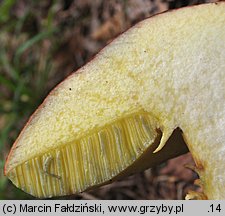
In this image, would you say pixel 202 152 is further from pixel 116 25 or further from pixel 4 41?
pixel 4 41

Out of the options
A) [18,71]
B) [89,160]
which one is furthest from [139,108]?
[18,71]

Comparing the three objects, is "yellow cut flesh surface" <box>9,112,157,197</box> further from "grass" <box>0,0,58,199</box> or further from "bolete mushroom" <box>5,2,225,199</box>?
"grass" <box>0,0,58,199</box>

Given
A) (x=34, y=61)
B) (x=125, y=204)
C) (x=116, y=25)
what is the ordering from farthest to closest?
(x=34, y=61)
(x=116, y=25)
(x=125, y=204)

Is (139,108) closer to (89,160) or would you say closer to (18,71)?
(89,160)

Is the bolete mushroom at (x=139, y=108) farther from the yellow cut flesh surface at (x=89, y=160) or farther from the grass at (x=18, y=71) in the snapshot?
the grass at (x=18, y=71)

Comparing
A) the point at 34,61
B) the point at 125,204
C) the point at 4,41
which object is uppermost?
the point at 4,41

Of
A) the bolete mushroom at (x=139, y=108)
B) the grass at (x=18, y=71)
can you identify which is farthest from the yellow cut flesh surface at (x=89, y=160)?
the grass at (x=18, y=71)

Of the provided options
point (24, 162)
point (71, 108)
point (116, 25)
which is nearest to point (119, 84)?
point (71, 108)
